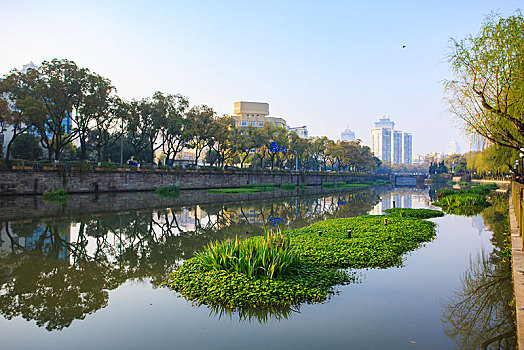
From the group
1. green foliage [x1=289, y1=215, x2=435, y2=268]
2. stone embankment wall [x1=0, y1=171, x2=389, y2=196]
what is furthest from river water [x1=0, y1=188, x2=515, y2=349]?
stone embankment wall [x1=0, y1=171, x2=389, y2=196]

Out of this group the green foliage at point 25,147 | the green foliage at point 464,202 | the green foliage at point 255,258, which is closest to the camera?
the green foliage at point 255,258

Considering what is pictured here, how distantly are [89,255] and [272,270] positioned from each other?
5.90 meters

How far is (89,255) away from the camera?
32.8 feet

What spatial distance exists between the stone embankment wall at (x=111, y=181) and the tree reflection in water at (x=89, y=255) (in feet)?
48.8

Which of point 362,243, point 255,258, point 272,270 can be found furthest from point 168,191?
point 272,270

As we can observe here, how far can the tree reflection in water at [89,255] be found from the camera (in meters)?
6.21

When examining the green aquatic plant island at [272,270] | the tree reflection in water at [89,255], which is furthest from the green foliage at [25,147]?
the green aquatic plant island at [272,270]

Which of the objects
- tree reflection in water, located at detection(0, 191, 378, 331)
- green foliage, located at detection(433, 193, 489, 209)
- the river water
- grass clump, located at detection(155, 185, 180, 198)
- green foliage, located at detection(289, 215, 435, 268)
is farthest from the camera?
grass clump, located at detection(155, 185, 180, 198)

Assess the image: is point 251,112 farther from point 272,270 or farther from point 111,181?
point 272,270

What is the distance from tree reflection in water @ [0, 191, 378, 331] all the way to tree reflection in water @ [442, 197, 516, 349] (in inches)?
96.6

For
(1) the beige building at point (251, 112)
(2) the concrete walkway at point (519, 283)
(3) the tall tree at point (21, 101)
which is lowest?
(2) the concrete walkway at point (519, 283)

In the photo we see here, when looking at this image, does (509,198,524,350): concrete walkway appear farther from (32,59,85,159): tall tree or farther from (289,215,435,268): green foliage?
(32,59,85,159): tall tree

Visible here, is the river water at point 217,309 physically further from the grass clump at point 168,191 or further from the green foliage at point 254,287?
the grass clump at point 168,191

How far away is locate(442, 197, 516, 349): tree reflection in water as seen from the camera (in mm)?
4977
